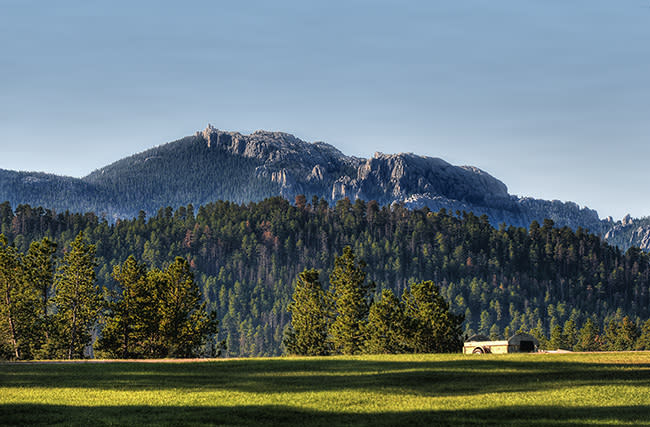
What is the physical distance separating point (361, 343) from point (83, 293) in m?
39.5

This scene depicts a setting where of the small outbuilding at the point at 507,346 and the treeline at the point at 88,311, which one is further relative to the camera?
the treeline at the point at 88,311

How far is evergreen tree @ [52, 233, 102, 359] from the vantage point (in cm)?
8950

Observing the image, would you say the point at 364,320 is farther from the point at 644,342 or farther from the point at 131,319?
the point at 644,342

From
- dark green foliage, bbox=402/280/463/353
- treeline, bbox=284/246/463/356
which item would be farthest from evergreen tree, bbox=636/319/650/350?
dark green foliage, bbox=402/280/463/353

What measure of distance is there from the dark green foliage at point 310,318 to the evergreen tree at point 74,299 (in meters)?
29.1

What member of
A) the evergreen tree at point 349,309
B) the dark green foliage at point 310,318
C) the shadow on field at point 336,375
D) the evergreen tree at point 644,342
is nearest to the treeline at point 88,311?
the dark green foliage at point 310,318

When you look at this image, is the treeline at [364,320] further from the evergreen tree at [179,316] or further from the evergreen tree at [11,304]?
the evergreen tree at [11,304]

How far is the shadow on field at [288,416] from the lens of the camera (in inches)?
1359

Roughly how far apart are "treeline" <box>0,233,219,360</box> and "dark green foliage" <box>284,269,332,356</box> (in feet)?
63.0

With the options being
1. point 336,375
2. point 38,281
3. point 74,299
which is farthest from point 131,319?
point 336,375

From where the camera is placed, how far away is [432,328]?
3787 inches

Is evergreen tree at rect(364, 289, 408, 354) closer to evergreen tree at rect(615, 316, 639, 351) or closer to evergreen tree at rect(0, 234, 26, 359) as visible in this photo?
evergreen tree at rect(0, 234, 26, 359)

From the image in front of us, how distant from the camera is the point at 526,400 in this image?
4091cm

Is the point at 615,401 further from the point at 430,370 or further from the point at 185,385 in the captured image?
the point at 185,385
